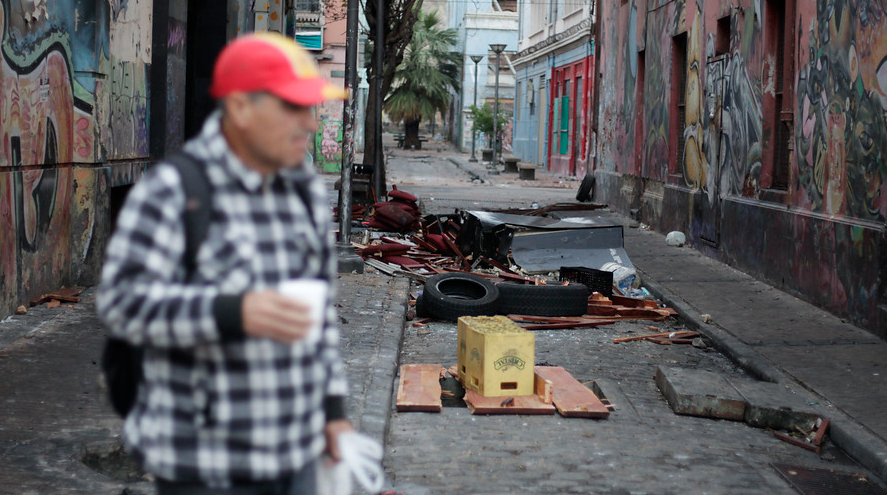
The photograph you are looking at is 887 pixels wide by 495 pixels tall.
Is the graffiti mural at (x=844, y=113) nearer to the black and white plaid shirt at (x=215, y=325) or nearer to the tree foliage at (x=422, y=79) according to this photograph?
the black and white plaid shirt at (x=215, y=325)

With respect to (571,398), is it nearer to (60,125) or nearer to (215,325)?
(215,325)

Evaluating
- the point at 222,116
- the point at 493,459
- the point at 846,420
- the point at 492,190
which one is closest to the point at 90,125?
the point at 493,459

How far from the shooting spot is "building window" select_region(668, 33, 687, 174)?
17.2 metres

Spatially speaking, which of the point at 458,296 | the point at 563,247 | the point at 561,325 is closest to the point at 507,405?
the point at 561,325

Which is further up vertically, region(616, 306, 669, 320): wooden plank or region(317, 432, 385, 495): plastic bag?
region(317, 432, 385, 495): plastic bag

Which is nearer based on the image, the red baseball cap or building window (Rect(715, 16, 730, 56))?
the red baseball cap

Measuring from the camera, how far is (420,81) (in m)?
59.0

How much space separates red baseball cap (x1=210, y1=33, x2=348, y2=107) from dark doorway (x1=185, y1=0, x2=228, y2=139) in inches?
486

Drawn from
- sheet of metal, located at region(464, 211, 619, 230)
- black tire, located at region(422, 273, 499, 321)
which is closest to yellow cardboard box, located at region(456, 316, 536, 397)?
black tire, located at region(422, 273, 499, 321)

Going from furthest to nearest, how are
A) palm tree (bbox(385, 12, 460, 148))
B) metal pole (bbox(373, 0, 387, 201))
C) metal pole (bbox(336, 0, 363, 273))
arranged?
palm tree (bbox(385, 12, 460, 148)) → metal pole (bbox(373, 0, 387, 201)) → metal pole (bbox(336, 0, 363, 273))

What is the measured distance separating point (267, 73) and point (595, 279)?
907 centimetres

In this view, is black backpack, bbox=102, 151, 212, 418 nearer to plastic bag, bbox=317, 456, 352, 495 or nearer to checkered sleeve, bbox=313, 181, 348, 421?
checkered sleeve, bbox=313, 181, 348, 421

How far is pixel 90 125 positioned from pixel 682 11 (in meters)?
10.4

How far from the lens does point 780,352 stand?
26.9 feet
